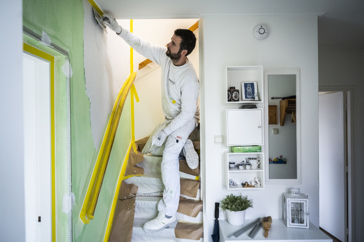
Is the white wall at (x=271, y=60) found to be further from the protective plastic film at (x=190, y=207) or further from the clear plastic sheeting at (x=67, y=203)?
the clear plastic sheeting at (x=67, y=203)

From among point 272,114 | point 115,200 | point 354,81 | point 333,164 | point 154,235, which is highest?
point 354,81

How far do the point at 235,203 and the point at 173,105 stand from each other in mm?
1097

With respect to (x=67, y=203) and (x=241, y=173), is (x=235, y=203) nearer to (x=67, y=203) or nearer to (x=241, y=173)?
(x=241, y=173)

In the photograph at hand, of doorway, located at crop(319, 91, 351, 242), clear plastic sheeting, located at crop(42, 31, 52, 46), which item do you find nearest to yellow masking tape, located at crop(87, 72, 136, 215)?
clear plastic sheeting, located at crop(42, 31, 52, 46)

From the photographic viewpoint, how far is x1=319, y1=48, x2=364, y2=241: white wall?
11.0 ft

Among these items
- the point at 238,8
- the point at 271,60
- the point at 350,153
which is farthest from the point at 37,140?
the point at 350,153

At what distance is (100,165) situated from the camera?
2.03 m

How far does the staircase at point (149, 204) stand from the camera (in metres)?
2.26

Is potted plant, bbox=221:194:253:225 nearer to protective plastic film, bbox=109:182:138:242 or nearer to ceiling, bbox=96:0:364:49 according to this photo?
protective plastic film, bbox=109:182:138:242

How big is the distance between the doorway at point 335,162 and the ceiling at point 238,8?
4.70 feet

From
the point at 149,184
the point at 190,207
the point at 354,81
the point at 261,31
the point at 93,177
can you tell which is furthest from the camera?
the point at 354,81

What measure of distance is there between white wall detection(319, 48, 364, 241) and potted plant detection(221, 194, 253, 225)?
215cm

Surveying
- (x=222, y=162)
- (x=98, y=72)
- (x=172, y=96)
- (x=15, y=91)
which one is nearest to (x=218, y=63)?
(x=172, y=96)

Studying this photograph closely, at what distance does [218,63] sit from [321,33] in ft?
4.85
